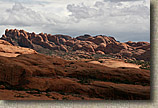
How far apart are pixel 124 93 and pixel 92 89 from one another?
1665 millimetres

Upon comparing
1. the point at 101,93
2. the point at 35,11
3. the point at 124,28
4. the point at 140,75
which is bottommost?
the point at 101,93

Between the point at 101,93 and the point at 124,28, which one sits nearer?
the point at 101,93

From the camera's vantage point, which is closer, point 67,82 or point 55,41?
point 67,82

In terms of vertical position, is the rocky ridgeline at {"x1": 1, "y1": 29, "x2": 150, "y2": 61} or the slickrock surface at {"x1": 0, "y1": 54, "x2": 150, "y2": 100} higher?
the rocky ridgeline at {"x1": 1, "y1": 29, "x2": 150, "y2": 61}

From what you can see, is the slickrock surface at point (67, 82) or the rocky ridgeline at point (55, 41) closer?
the slickrock surface at point (67, 82)

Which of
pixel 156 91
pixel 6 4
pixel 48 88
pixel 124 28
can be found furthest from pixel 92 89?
pixel 6 4

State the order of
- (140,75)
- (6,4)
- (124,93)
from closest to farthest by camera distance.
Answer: (124,93) → (140,75) → (6,4)

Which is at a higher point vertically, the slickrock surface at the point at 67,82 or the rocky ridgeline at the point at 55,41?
the rocky ridgeline at the point at 55,41

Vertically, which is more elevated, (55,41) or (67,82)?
(55,41)

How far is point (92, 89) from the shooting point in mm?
8695

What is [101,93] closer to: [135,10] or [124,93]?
[124,93]

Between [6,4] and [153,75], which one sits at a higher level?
[6,4]

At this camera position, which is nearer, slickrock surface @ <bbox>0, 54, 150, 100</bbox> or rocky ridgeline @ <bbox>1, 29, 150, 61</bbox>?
slickrock surface @ <bbox>0, 54, 150, 100</bbox>

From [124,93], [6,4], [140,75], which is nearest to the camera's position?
[124,93]
